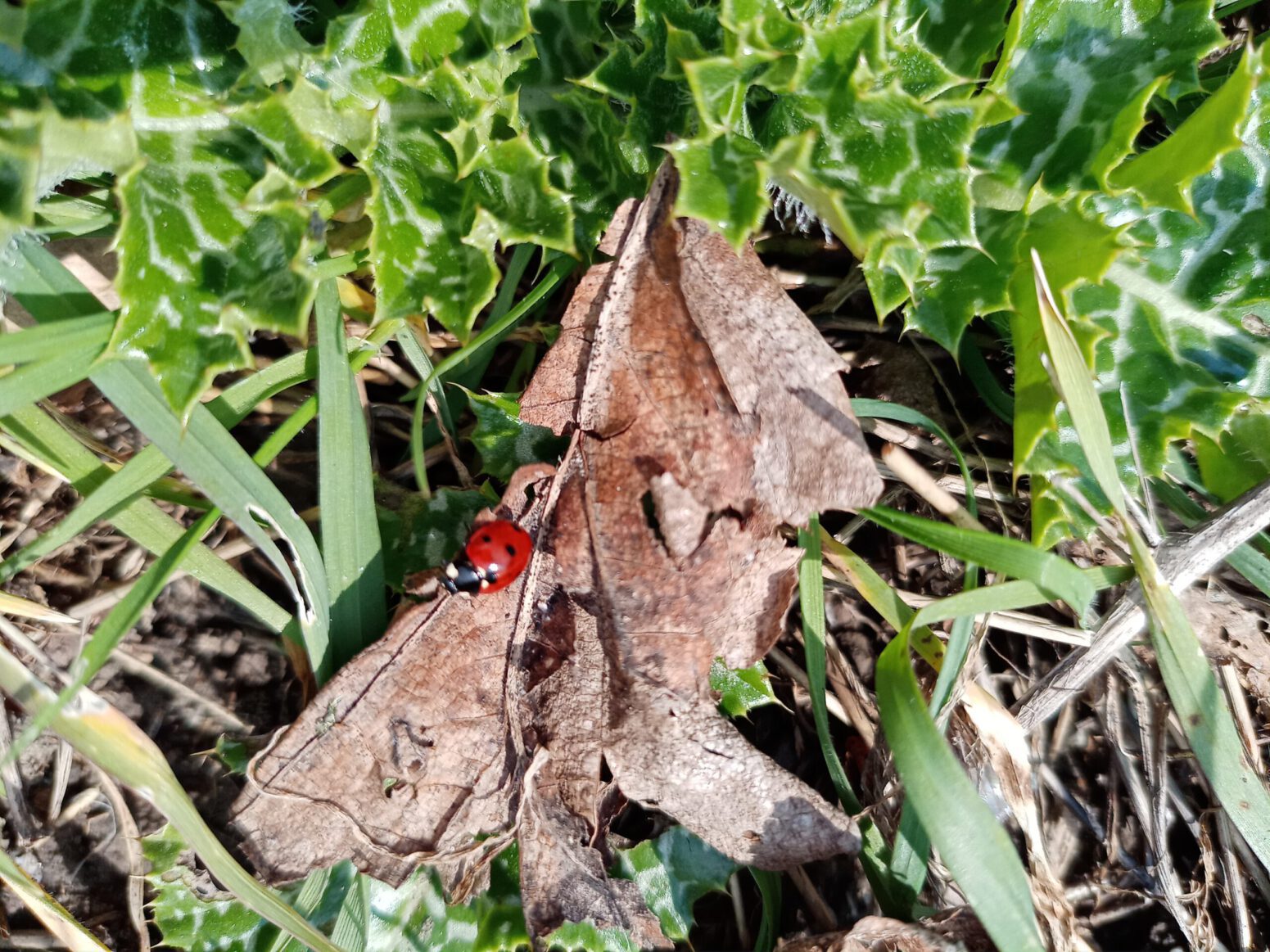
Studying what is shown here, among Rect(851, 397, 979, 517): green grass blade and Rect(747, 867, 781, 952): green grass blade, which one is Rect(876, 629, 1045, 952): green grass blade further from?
Rect(851, 397, 979, 517): green grass blade

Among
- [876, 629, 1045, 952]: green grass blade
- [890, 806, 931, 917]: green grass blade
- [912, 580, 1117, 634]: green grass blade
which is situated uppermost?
[912, 580, 1117, 634]: green grass blade

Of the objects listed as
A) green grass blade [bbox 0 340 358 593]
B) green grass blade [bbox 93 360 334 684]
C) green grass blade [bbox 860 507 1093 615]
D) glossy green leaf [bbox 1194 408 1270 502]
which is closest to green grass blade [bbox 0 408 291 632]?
green grass blade [bbox 0 340 358 593]

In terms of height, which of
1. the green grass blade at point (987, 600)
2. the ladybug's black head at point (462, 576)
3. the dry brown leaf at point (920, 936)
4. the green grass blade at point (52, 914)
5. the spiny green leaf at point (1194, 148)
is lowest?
the green grass blade at point (52, 914)

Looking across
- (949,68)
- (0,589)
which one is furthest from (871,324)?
(0,589)

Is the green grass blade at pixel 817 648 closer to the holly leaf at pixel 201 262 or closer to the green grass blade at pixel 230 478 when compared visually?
the green grass blade at pixel 230 478

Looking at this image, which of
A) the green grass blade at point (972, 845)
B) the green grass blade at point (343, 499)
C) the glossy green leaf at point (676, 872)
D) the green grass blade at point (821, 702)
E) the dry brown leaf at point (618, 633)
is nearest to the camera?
the green grass blade at point (972, 845)

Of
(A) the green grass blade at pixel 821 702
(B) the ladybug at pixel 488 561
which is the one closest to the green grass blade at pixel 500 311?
(B) the ladybug at pixel 488 561

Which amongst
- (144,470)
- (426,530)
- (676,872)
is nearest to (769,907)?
(676,872)

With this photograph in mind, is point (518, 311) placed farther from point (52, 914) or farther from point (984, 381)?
point (52, 914)
